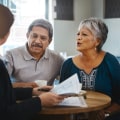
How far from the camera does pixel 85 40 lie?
222cm

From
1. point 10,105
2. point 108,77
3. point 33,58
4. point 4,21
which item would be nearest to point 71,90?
point 10,105

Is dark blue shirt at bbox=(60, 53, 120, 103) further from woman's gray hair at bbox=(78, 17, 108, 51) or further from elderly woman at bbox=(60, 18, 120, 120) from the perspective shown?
woman's gray hair at bbox=(78, 17, 108, 51)

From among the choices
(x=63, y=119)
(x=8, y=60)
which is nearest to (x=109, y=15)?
(x=8, y=60)

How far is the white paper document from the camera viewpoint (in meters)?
1.50

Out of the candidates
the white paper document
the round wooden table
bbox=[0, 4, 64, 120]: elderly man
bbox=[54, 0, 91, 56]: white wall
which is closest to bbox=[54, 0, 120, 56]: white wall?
bbox=[54, 0, 91, 56]: white wall

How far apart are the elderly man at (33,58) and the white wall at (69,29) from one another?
1696 mm

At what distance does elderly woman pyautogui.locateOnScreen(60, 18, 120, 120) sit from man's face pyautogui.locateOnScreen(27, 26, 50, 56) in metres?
0.26

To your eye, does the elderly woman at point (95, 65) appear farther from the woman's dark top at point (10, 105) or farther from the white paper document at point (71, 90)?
the woman's dark top at point (10, 105)

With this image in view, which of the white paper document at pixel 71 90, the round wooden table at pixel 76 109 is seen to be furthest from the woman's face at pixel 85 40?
the white paper document at pixel 71 90

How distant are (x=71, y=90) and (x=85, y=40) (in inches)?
31.8

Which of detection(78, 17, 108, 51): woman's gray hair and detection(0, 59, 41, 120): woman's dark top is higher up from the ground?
detection(78, 17, 108, 51): woman's gray hair

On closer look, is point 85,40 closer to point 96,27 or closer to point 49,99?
point 96,27

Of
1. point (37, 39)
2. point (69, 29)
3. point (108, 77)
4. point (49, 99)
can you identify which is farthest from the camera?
point (69, 29)

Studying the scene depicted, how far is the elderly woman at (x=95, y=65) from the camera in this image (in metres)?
2.15
